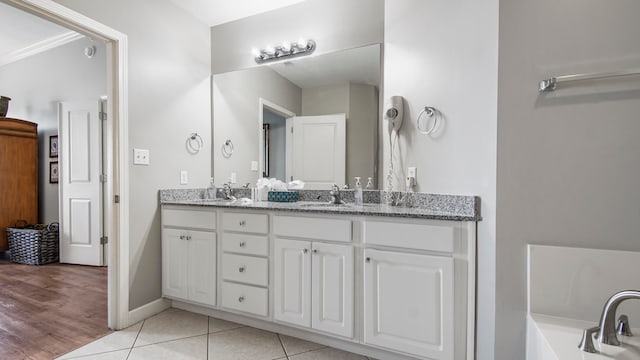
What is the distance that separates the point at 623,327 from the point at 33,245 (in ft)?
16.9

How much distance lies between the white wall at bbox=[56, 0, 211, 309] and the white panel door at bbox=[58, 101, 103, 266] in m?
1.69

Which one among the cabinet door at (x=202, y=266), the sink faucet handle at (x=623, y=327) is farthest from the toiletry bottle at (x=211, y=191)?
the sink faucet handle at (x=623, y=327)

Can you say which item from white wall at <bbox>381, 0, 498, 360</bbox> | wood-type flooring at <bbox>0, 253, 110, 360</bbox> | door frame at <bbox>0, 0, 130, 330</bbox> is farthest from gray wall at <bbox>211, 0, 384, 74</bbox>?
wood-type flooring at <bbox>0, 253, 110, 360</bbox>

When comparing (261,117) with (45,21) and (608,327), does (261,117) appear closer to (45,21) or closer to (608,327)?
(608,327)

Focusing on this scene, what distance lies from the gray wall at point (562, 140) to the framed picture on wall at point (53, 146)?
16.7ft

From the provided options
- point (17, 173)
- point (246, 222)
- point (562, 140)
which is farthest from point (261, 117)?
point (17, 173)

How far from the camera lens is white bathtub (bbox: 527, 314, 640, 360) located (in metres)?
0.99

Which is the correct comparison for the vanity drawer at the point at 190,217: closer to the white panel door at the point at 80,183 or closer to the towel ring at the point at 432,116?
the towel ring at the point at 432,116

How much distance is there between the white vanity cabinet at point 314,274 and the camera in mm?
1683

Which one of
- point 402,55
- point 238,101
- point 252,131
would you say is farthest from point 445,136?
point 238,101

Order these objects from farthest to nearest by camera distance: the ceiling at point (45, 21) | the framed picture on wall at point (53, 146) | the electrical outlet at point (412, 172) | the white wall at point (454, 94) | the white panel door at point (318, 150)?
1. the framed picture on wall at point (53, 146)
2. the ceiling at point (45, 21)
3. the white panel door at point (318, 150)
4. the electrical outlet at point (412, 172)
5. the white wall at point (454, 94)

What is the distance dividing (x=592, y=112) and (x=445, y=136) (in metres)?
0.67

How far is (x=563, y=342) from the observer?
108cm

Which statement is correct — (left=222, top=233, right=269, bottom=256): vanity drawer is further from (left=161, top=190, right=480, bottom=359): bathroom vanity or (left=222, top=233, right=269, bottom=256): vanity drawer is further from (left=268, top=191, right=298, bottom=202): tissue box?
(left=268, top=191, right=298, bottom=202): tissue box
